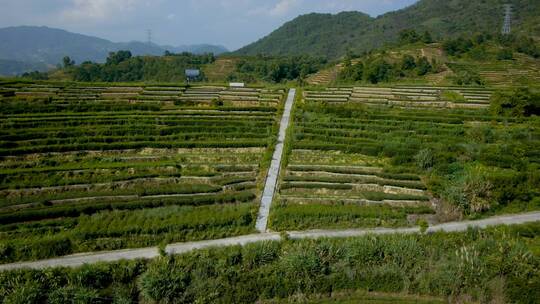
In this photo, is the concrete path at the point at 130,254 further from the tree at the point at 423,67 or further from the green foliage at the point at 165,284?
the tree at the point at 423,67

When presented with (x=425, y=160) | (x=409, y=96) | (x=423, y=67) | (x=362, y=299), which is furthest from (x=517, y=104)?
(x=362, y=299)

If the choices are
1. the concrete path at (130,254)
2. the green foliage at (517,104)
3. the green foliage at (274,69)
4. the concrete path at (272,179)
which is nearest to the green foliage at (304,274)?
the concrete path at (130,254)

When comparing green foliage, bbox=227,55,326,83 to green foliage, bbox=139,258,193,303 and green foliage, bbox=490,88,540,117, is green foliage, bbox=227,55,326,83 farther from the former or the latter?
green foliage, bbox=139,258,193,303

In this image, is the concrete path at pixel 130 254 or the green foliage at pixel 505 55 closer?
the concrete path at pixel 130 254

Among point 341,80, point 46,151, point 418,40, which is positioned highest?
point 418,40

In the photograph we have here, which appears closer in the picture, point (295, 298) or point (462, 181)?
point (295, 298)

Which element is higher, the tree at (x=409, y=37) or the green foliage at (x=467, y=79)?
the tree at (x=409, y=37)

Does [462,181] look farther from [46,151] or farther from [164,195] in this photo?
[46,151]

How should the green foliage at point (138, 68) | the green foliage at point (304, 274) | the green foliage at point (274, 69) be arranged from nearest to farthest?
the green foliage at point (304, 274)
the green foliage at point (274, 69)
the green foliage at point (138, 68)

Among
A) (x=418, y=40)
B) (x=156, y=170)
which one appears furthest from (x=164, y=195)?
(x=418, y=40)
